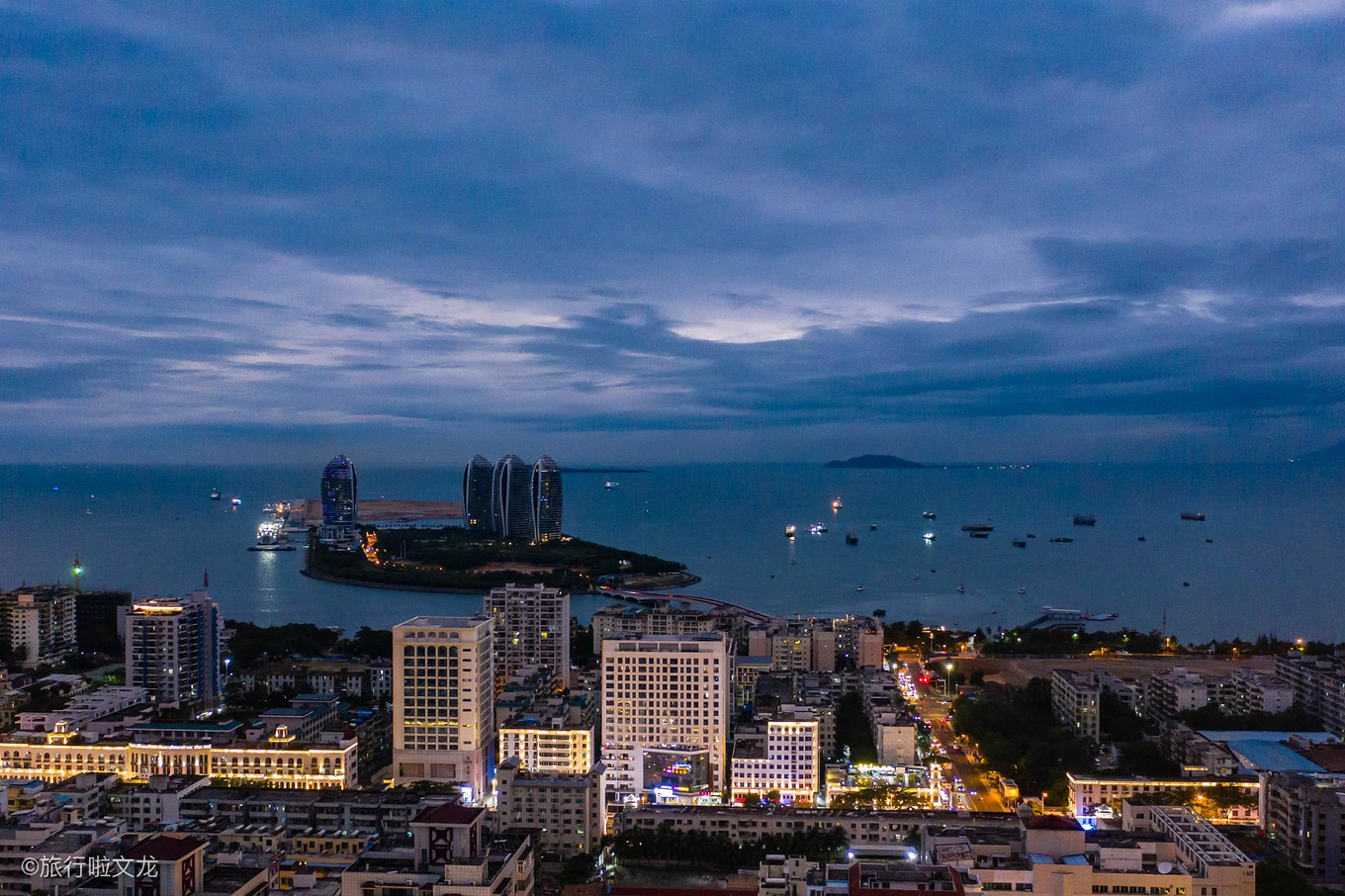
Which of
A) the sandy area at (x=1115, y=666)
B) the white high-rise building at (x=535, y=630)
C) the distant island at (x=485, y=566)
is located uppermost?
the white high-rise building at (x=535, y=630)

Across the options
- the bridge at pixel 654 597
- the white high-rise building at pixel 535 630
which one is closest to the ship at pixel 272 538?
the bridge at pixel 654 597

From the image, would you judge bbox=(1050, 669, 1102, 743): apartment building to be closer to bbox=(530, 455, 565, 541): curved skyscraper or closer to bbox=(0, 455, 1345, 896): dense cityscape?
bbox=(0, 455, 1345, 896): dense cityscape

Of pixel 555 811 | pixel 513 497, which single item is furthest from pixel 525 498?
pixel 555 811

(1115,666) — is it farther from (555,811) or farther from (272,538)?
(272,538)

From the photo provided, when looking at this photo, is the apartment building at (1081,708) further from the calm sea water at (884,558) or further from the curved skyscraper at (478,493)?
the curved skyscraper at (478,493)

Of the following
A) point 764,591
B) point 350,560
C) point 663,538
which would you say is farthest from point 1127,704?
point 663,538

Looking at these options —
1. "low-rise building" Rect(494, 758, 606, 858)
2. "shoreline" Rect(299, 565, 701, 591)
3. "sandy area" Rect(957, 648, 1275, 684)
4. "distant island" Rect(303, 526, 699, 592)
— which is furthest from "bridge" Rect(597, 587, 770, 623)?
"low-rise building" Rect(494, 758, 606, 858)
